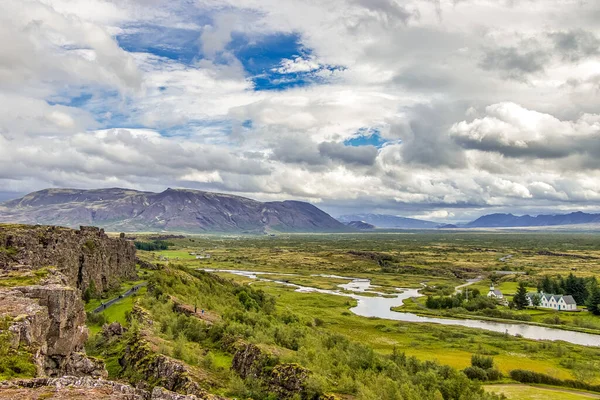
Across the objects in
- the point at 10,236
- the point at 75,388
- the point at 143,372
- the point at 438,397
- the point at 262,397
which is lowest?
the point at 438,397

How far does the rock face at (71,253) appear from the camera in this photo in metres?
48.8

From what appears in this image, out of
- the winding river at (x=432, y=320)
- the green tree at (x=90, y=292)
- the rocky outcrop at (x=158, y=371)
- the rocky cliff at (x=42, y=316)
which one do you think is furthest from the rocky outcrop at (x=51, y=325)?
the winding river at (x=432, y=320)

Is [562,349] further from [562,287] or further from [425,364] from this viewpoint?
[562,287]

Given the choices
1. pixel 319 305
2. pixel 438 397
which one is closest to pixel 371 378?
pixel 438 397

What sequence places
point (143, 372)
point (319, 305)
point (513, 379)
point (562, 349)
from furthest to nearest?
point (319, 305), point (562, 349), point (513, 379), point (143, 372)

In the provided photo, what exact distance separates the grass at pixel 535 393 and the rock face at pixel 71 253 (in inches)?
2370

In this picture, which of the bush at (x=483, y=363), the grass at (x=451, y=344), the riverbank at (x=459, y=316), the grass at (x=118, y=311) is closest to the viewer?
the grass at (x=118, y=311)

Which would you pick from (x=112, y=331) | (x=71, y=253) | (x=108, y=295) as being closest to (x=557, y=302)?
(x=108, y=295)

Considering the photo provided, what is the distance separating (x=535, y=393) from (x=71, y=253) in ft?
244

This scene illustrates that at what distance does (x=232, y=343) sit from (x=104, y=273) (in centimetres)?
5519

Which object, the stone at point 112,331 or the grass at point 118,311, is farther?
the grass at point 118,311

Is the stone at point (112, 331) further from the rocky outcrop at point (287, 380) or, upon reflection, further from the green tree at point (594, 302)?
the green tree at point (594, 302)

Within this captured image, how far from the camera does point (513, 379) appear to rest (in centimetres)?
6631

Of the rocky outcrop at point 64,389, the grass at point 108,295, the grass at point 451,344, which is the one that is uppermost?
the rocky outcrop at point 64,389
